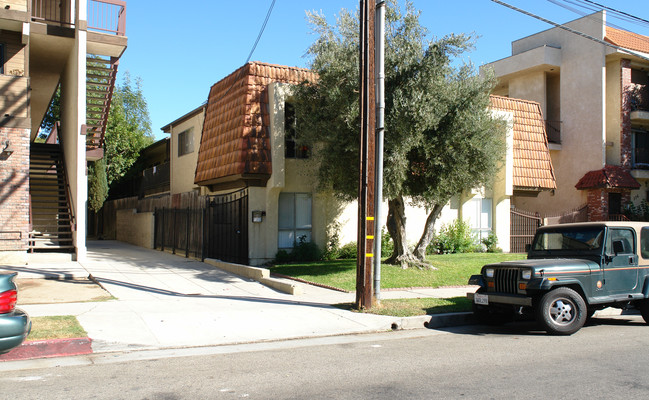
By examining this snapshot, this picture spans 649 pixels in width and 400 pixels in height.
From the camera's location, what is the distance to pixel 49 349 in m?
6.96

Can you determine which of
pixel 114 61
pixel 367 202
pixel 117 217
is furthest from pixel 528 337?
pixel 117 217

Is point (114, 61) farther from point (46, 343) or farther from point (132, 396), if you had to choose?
point (132, 396)

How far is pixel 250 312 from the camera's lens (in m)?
9.73

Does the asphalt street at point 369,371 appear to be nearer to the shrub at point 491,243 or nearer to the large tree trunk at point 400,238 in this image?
the large tree trunk at point 400,238

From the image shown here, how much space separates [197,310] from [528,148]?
1657 centimetres

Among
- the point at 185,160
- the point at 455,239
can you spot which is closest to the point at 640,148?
the point at 455,239

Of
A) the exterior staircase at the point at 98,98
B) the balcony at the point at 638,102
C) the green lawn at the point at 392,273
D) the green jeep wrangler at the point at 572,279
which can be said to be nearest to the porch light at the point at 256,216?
the green lawn at the point at 392,273

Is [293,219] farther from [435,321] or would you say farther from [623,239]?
[623,239]

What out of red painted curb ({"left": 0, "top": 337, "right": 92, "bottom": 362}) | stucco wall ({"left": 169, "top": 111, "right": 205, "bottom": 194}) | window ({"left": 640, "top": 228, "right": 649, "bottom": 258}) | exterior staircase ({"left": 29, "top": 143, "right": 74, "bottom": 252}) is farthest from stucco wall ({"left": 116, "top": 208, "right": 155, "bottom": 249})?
window ({"left": 640, "top": 228, "right": 649, "bottom": 258})

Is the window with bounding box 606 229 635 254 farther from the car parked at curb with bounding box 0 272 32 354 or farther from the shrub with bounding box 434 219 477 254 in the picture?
the shrub with bounding box 434 219 477 254

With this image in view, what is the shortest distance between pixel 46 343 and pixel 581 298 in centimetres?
778

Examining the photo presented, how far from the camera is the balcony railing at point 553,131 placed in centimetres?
2600

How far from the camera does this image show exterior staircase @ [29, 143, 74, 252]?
54.7ft

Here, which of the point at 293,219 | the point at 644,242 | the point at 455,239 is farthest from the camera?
the point at 455,239
